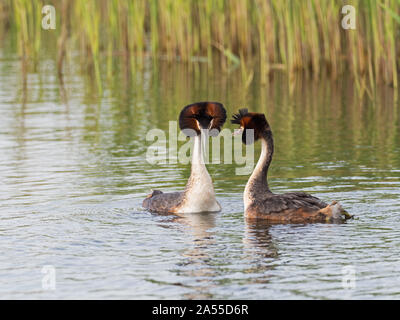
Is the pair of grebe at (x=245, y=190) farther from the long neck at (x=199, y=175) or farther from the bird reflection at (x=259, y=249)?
the bird reflection at (x=259, y=249)

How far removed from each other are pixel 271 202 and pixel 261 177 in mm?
519

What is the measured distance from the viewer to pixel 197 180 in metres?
11.1

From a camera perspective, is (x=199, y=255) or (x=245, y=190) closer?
(x=199, y=255)

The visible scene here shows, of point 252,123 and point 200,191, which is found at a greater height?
point 252,123

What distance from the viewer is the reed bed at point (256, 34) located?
20266 mm

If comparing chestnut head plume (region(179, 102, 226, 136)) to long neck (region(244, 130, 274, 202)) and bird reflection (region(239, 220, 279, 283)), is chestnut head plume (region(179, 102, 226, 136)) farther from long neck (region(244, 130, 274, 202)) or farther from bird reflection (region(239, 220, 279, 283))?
bird reflection (region(239, 220, 279, 283))

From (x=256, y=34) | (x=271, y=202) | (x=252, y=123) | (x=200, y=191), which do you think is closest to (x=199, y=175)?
(x=200, y=191)

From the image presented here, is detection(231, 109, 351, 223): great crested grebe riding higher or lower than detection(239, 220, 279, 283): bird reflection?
higher

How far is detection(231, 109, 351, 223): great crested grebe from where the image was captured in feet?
33.2

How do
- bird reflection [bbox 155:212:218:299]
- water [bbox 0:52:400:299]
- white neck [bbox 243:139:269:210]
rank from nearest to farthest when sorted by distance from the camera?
bird reflection [bbox 155:212:218:299] < water [bbox 0:52:400:299] < white neck [bbox 243:139:269:210]

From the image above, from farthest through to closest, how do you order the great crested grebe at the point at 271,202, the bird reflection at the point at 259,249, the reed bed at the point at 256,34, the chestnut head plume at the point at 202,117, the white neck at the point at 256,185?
the reed bed at the point at 256,34 → the chestnut head plume at the point at 202,117 → the white neck at the point at 256,185 → the great crested grebe at the point at 271,202 → the bird reflection at the point at 259,249

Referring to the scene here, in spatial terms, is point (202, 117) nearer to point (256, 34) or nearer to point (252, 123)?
point (252, 123)

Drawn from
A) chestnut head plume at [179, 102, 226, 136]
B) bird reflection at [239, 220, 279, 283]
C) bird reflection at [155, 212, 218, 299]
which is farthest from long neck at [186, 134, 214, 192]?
bird reflection at [239, 220, 279, 283]

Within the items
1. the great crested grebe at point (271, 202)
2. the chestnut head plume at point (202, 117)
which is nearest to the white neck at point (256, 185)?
the great crested grebe at point (271, 202)
